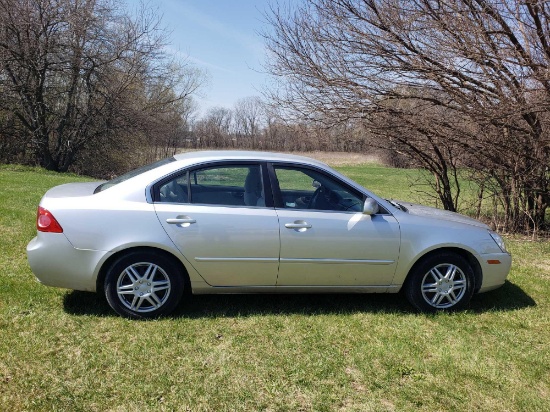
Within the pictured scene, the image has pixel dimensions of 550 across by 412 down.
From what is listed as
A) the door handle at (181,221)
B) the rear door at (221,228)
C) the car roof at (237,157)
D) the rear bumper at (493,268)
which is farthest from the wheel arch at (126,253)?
the rear bumper at (493,268)

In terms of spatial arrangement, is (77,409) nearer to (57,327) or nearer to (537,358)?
(57,327)

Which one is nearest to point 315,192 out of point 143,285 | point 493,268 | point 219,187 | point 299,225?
point 299,225

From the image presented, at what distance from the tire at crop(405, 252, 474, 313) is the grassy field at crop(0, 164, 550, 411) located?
0.48ft

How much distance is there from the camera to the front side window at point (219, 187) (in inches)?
168

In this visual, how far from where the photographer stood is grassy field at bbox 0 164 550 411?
3.07 metres

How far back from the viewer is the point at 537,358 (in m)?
3.83

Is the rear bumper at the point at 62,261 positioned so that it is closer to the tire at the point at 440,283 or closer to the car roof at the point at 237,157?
the car roof at the point at 237,157

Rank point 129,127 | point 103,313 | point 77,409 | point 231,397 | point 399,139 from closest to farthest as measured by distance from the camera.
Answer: point 77,409 < point 231,397 < point 103,313 < point 399,139 < point 129,127

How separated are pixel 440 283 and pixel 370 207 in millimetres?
1097

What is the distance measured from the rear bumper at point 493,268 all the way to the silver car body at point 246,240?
0.01m

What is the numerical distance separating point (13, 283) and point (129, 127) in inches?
892

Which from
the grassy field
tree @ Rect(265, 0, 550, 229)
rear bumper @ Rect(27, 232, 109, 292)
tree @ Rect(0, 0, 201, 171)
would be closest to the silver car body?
rear bumper @ Rect(27, 232, 109, 292)

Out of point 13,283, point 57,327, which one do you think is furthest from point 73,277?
point 13,283

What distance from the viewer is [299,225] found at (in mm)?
4270
